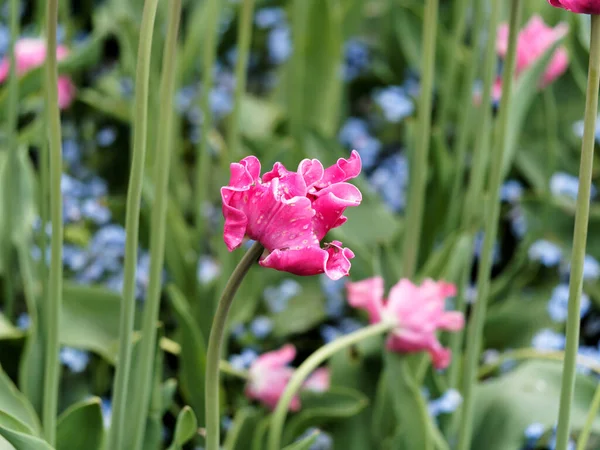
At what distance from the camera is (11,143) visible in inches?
39.8

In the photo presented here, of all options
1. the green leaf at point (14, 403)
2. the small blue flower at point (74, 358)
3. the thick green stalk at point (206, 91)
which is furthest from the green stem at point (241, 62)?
the green leaf at point (14, 403)

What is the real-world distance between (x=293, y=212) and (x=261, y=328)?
2.71 ft

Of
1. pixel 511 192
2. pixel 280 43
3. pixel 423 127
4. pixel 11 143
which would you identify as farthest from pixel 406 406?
pixel 280 43

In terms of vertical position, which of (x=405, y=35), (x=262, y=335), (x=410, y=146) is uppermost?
(x=405, y=35)

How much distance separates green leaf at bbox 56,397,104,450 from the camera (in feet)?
2.58

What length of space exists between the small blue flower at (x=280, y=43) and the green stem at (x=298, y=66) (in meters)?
0.20

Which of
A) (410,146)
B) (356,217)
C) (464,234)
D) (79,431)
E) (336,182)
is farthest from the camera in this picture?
(356,217)

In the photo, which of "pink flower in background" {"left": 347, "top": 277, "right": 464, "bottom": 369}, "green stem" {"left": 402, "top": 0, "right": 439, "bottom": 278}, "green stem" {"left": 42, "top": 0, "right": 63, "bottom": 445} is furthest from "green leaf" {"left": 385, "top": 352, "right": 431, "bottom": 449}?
"green stem" {"left": 42, "top": 0, "right": 63, "bottom": 445}

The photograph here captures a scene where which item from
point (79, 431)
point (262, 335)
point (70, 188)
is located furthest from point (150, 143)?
point (79, 431)

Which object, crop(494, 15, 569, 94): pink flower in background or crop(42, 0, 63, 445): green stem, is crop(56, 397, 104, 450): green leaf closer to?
crop(42, 0, 63, 445): green stem

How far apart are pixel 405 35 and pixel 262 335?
27.0 inches

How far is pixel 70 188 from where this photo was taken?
4.75 ft

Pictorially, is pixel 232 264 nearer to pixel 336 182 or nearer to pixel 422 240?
pixel 422 240

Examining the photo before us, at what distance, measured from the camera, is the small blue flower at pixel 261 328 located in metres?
1.31
